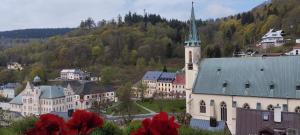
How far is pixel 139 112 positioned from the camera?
49688 millimetres

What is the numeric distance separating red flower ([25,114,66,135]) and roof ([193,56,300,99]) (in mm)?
29678

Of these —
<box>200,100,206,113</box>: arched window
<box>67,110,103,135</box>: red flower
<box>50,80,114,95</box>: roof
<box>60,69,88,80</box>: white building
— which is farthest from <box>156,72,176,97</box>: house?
<box>67,110,103,135</box>: red flower

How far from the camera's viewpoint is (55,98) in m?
57.2

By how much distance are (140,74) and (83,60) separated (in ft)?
89.3

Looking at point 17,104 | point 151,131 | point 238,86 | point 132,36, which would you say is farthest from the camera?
point 132,36

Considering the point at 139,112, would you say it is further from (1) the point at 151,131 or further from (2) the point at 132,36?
(2) the point at 132,36

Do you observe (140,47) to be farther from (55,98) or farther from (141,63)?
(55,98)

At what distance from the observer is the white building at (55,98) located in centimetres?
5744

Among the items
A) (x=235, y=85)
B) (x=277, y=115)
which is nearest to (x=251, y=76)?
(x=235, y=85)

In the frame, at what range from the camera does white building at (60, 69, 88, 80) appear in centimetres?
8819

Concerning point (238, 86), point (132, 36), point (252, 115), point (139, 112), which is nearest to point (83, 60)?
point (132, 36)

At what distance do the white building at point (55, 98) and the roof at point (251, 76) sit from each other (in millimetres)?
23975

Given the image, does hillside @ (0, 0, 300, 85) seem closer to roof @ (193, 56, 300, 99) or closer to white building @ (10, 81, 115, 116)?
white building @ (10, 81, 115, 116)

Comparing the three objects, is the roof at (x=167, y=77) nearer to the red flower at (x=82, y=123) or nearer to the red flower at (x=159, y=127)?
the red flower at (x=82, y=123)
